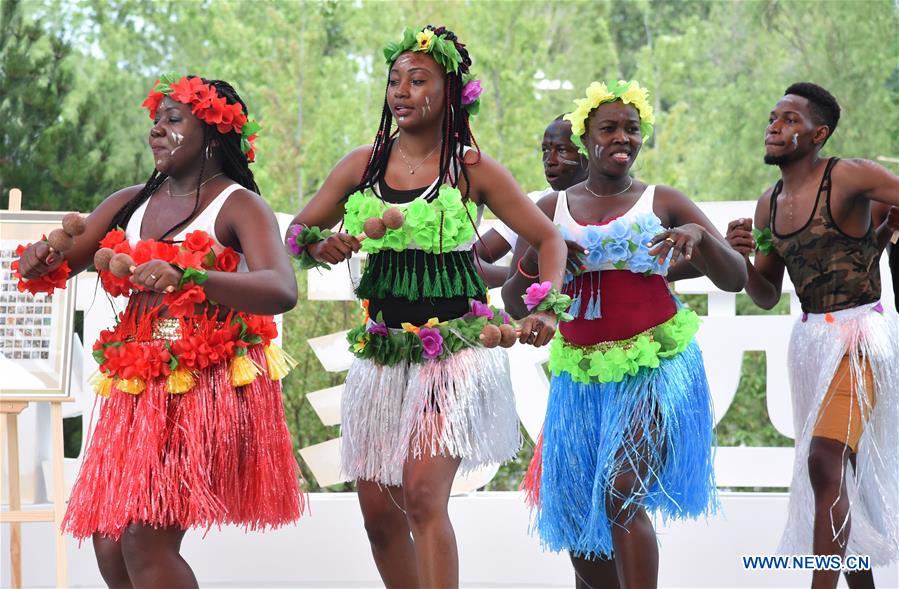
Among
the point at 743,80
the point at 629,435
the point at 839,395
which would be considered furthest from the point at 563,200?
the point at 743,80

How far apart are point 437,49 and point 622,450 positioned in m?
1.29

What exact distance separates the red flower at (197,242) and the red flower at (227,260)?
0.17ft

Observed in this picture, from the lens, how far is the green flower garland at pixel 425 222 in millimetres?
3107

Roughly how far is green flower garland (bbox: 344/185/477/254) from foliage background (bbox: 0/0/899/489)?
888 centimetres

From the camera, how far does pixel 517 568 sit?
511cm

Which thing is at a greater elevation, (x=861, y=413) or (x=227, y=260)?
(x=227, y=260)

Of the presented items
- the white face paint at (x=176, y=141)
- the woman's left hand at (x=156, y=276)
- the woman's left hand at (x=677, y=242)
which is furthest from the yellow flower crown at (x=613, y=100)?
the woman's left hand at (x=156, y=276)

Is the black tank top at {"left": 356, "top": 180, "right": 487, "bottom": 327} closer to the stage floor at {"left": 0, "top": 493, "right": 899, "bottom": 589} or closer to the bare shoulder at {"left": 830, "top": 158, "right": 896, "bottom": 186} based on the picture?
the bare shoulder at {"left": 830, "top": 158, "right": 896, "bottom": 186}

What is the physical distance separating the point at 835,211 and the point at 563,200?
3.07 feet

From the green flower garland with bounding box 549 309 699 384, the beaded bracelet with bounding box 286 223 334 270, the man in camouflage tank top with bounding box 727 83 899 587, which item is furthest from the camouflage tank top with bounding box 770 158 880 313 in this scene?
the beaded bracelet with bounding box 286 223 334 270

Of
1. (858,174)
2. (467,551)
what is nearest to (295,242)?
(858,174)

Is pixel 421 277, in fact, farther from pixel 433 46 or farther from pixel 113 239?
pixel 113 239

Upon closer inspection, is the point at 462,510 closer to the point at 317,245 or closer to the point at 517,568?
the point at 517,568

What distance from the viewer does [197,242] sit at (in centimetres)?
307
